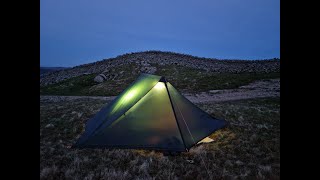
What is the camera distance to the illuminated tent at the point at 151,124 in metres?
7.56

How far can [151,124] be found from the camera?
7.89 metres

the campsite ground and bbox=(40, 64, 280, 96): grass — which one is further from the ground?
bbox=(40, 64, 280, 96): grass

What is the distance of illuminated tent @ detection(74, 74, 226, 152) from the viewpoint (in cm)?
756

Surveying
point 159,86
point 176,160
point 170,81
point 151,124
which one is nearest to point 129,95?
point 159,86

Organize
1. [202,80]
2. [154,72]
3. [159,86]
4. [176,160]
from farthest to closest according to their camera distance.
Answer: [154,72] → [202,80] → [159,86] → [176,160]

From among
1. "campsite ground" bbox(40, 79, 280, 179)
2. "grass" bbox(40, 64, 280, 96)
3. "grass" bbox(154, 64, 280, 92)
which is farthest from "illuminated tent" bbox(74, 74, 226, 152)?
"grass" bbox(154, 64, 280, 92)

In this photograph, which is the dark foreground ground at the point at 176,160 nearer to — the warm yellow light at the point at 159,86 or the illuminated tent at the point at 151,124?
the illuminated tent at the point at 151,124

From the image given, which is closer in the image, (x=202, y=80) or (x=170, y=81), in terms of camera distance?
(x=202, y=80)

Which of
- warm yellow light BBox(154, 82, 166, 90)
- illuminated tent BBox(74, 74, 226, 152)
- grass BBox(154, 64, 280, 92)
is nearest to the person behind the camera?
illuminated tent BBox(74, 74, 226, 152)

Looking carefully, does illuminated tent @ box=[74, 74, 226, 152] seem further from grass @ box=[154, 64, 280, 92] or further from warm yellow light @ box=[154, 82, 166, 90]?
grass @ box=[154, 64, 280, 92]

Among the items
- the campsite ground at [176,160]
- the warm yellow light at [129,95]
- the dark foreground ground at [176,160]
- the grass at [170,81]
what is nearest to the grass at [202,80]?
the grass at [170,81]

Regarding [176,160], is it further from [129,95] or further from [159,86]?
[129,95]
